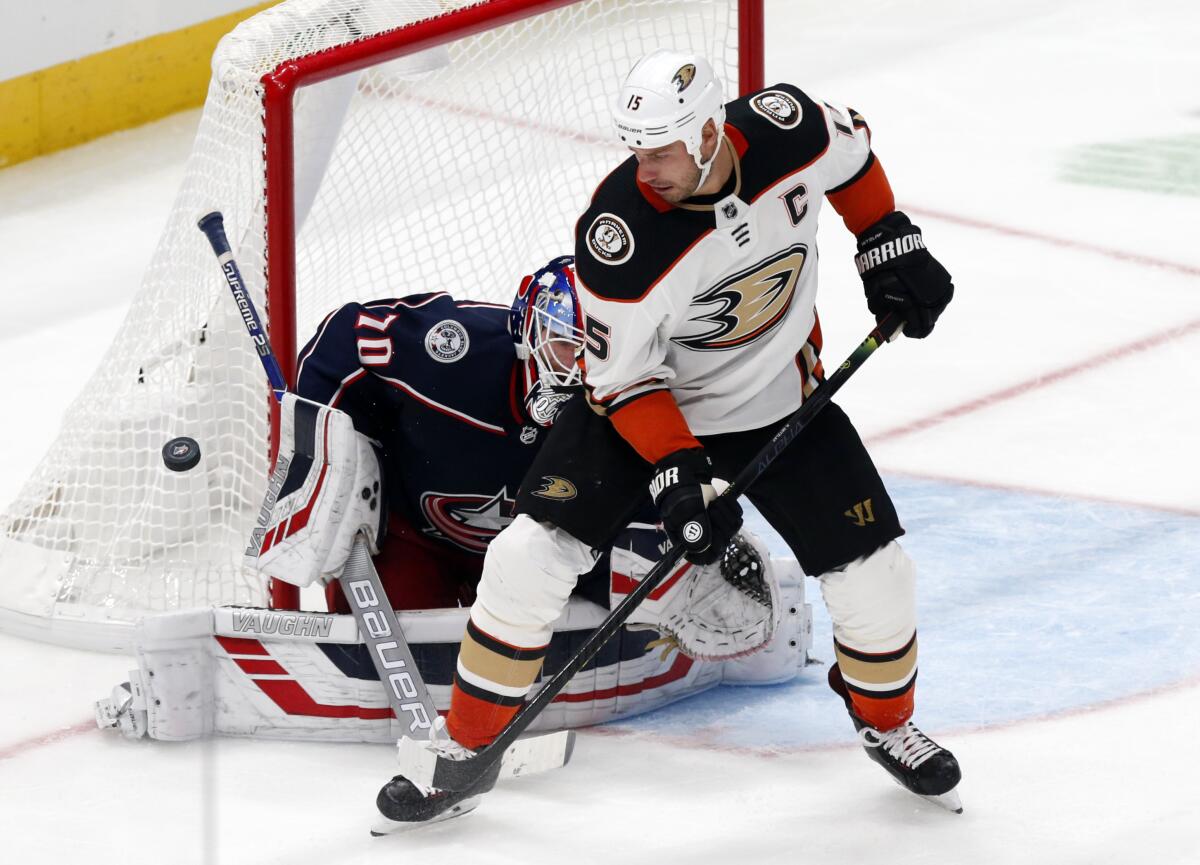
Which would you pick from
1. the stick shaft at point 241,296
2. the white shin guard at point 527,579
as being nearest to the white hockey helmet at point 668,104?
the white shin guard at point 527,579

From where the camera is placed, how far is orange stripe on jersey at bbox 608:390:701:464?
264 cm

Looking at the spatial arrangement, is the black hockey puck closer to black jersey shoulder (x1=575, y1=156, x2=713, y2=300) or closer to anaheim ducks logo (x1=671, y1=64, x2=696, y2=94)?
black jersey shoulder (x1=575, y1=156, x2=713, y2=300)

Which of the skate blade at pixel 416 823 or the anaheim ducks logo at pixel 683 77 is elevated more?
the anaheim ducks logo at pixel 683 77

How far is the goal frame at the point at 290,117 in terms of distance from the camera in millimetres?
3016

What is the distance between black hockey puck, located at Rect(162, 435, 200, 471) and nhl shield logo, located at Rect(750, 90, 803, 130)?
103 centimetres

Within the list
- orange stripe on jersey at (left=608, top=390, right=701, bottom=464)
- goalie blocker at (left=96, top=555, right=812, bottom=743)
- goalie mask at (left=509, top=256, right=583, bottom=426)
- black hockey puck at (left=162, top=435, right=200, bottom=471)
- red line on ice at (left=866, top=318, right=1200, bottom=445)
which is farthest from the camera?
red line on ice at (left=866, top=318, right=1200, bottom=445)

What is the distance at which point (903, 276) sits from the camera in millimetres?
2814

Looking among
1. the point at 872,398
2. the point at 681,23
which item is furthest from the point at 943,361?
the point at 681,23

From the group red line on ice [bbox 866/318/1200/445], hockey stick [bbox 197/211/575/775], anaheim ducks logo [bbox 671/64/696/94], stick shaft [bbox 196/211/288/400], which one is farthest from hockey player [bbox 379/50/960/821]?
red line on ice [bbox 866/318/1200/445]

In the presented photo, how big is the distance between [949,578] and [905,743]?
718mm

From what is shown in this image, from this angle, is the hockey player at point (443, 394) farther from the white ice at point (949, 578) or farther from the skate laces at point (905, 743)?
the skate laces at point (905, 743)

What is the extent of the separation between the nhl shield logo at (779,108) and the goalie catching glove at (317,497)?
2.57 feet

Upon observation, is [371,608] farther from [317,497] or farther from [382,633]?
[317,497]

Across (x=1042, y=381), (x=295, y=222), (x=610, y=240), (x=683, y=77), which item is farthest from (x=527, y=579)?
(x=1042, y=381)
